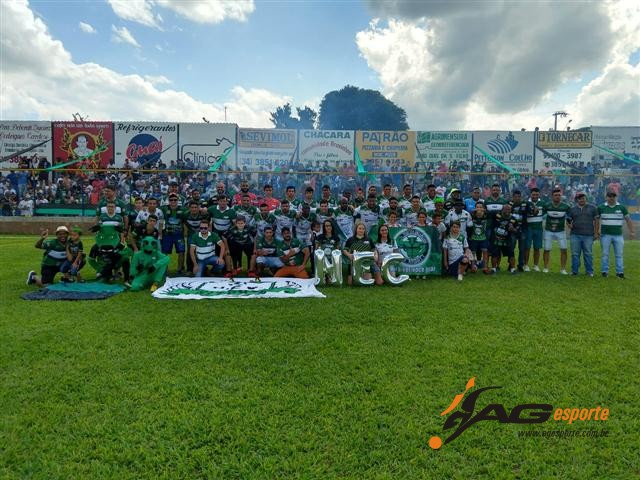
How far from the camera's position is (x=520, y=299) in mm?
6598

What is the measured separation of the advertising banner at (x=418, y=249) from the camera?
341 inches

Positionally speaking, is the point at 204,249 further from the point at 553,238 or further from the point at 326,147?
the point at 326,147

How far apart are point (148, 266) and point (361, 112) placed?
47.5 meters

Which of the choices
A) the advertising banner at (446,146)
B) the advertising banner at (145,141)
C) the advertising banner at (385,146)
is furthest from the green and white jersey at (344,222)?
the advertising banner at (145,141)

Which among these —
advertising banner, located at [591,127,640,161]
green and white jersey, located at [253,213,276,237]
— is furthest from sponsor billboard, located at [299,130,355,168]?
green and white jersey, located at [253,213,276,237]

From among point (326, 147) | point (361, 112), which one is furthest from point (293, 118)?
point (326, 147)

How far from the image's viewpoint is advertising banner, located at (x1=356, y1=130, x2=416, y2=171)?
26275mm

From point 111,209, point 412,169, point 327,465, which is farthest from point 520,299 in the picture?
point 412,169

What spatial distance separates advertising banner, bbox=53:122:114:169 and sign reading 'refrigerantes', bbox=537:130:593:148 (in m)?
26.5

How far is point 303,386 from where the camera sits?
360 cm

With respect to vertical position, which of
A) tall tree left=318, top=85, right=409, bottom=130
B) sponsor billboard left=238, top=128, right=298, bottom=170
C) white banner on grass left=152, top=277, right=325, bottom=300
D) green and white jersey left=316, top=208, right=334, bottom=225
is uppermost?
tall tree left=318, top=85, right=409, bottom=130

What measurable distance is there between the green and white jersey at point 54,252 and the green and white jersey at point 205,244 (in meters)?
2.32

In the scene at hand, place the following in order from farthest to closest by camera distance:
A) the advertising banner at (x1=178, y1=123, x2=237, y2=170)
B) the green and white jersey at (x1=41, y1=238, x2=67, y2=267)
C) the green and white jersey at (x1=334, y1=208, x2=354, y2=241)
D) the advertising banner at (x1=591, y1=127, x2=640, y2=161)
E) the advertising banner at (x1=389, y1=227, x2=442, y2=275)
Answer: the advertising banner at (x1=591, y1=127, x2=640, y2=161) → the advertising banner at (x1=178, y1=123, x2=237, y2=170) → the green and white jersey at (x1=334, y1=208, x2=354, y2=241) → the advertising banner at (x1=389, y1=227, x2=442, y2=275) → the green and white jersey at (x1=41, y1=238, x2=67, y2=267)

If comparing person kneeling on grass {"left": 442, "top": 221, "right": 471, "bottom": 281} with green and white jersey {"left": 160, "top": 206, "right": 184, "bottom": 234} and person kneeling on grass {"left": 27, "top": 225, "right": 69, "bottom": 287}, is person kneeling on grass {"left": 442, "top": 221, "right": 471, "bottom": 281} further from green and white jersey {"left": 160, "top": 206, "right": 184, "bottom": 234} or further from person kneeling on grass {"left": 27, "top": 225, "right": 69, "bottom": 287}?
person kneeling on grass {"left": 27, "top": 225, "right": 69, "bottom": 287}
